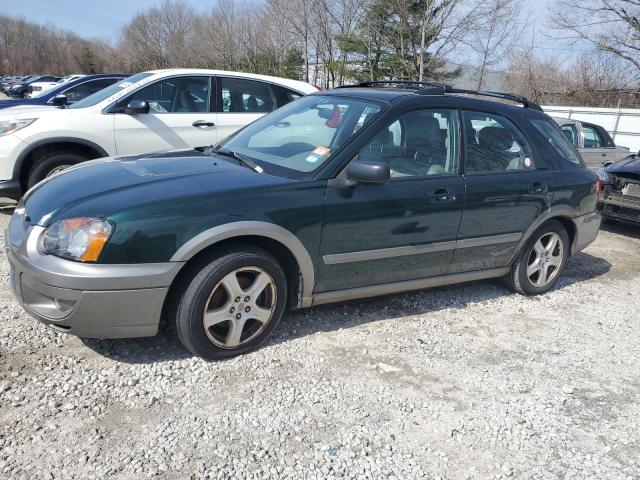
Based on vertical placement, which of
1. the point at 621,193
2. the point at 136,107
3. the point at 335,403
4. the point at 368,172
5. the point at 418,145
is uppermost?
the point at 136,107

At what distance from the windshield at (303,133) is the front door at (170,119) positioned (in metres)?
2.37

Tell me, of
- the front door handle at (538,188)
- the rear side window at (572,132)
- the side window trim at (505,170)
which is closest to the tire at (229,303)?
the side window trim at (505,170)

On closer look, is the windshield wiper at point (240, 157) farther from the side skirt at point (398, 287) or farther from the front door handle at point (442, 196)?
the front door handle at point (442, 196)

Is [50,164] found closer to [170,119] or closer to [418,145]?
[170,119]

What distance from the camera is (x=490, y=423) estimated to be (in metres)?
2.99

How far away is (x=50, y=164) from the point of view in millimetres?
5965

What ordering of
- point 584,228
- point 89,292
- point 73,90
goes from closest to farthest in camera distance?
point 89,292, point 584,228, point 73,90

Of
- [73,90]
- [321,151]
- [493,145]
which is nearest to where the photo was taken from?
[321,151]

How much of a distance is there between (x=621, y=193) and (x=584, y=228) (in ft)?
9.45

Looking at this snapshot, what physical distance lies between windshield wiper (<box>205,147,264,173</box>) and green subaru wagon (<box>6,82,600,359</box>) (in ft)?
0.07

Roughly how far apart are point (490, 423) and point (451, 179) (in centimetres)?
182

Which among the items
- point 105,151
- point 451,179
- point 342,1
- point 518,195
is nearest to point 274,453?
point 451,179

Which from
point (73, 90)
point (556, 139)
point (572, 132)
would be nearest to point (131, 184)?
point (556, 139)

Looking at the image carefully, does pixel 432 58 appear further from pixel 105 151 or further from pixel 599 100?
pixel 105 151
